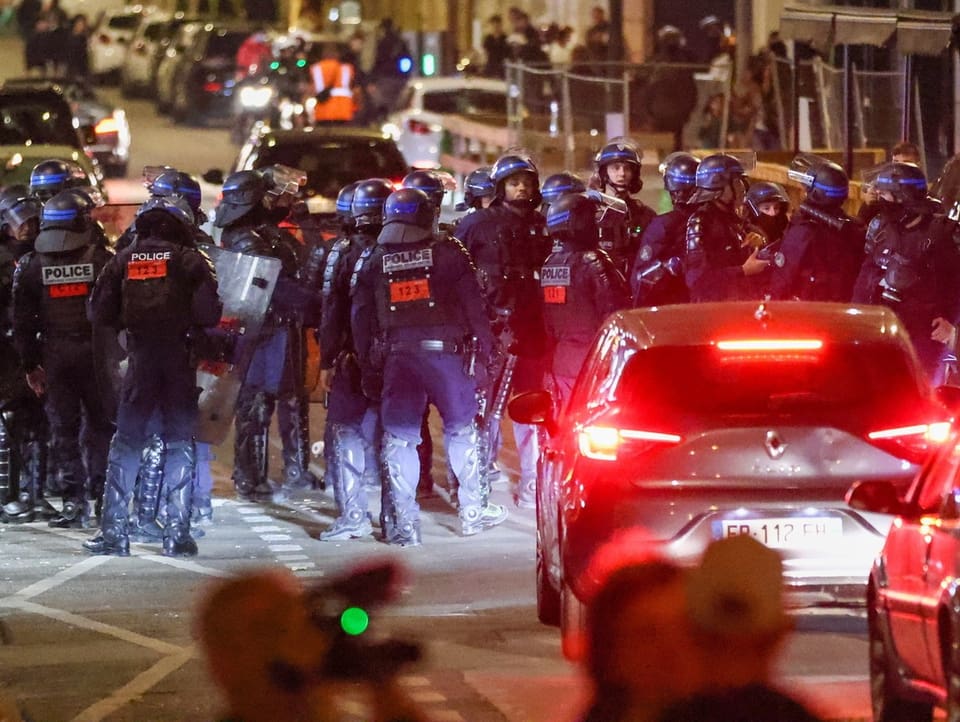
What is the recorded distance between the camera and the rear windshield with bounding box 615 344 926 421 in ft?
26.1

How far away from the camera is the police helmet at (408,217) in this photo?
36.8 ft

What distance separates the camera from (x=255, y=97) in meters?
38.1

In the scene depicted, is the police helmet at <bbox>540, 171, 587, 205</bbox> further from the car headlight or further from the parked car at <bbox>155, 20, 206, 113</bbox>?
the parked car at <bbox>155, 20, 206, 113</bbox>

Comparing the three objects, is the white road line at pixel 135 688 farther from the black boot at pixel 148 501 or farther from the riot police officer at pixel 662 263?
the riot police officer at pixel 662 263

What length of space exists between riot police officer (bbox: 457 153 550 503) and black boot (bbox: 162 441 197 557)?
2.17m

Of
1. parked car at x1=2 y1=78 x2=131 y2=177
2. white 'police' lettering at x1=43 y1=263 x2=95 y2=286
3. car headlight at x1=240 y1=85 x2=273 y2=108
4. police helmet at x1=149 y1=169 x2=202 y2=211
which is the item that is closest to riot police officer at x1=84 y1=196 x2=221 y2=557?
white 'police' lettering at x1=43 y1=263 x2=95 y2=286

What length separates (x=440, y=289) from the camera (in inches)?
444

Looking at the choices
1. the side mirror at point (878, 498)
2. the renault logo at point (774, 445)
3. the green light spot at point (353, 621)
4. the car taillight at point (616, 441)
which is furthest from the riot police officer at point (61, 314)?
the green light spot at point (353, 621)

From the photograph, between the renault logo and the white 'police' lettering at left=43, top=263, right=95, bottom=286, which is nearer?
the renault logo

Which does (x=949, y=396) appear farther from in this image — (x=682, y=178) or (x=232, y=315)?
(x=682, y=178)

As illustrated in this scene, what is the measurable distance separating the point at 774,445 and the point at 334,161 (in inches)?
499

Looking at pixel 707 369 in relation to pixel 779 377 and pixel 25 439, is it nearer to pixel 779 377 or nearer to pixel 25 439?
pixel 779 377

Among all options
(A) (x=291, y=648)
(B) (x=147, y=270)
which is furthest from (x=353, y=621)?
(B) (x=147, y=270)

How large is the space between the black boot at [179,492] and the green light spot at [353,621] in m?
7.63
